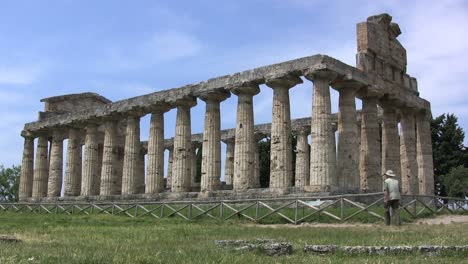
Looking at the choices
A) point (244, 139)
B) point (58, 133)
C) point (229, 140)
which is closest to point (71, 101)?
point (58, 133)

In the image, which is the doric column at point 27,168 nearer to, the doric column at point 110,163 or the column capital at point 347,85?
the doric column at point 110,163

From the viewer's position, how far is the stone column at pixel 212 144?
35.6 metres

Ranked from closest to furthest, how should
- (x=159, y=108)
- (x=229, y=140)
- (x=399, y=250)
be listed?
(x=399, y=250) < (x=159, y=108) < (x=229, y=140)

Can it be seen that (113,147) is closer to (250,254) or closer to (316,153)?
(316,153)

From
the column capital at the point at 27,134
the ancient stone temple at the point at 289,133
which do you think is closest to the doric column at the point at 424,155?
the ancient stone temple at the point at 289,133

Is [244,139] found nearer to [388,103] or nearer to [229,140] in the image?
[388,103]

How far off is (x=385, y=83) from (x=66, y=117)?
2776cm

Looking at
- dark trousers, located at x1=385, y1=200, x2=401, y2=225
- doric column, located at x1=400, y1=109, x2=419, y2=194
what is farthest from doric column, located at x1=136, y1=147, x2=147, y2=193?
dark trousers, located at x1=385, y1=200, x2=401, y2=225

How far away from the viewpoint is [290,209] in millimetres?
26953

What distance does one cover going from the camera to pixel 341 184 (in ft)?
107

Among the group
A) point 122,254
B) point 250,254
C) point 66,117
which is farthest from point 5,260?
point 66,117

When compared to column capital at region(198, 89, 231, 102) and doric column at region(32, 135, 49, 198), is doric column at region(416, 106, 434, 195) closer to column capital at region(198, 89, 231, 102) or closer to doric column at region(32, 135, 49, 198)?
column capital at region(198, 89, 231, 102)

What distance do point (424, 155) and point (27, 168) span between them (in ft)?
120

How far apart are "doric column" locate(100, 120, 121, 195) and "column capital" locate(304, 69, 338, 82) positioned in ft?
62.5
